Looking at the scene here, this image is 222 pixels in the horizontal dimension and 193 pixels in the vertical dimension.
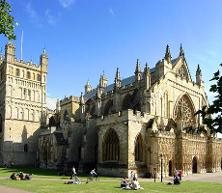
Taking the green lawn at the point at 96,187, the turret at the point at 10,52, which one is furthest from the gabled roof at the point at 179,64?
the turret at the point at 10,52

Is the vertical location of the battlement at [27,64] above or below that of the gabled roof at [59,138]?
above

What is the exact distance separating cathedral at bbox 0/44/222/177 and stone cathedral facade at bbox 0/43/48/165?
19 cm

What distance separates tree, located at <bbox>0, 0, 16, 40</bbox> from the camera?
17.1 m

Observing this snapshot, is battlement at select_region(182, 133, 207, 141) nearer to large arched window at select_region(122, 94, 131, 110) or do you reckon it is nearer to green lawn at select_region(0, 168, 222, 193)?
large arched window at select_region(122, 94, 131, 110)

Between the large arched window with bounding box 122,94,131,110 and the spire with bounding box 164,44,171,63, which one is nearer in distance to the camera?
the spire with bounding box 164,44,171,63

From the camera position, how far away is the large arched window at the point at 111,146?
45125 millimetres

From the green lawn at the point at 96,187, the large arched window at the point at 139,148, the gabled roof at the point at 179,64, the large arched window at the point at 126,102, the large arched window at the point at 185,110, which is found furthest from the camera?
the gabled roof at the point at 179,64

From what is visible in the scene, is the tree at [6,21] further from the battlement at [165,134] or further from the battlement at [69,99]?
the battlement at [69,99]

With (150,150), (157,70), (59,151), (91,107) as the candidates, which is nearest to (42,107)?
(91,107)

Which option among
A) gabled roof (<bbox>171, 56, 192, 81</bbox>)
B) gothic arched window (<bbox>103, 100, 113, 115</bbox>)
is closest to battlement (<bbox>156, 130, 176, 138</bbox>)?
gabled roof (<bbox>171, 56, 192, 81</bbox>)

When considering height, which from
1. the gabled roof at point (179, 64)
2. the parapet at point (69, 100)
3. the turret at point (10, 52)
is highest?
the turret at point (10, 52)

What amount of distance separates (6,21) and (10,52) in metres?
56.4

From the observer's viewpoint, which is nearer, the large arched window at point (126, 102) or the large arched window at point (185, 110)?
the large arched window at point (185, 110)

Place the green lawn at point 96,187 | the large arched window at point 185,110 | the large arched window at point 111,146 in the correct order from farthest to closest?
the large arched window at point 185,110, the large arched window at point 111,146, the green lawn at point 96,187
